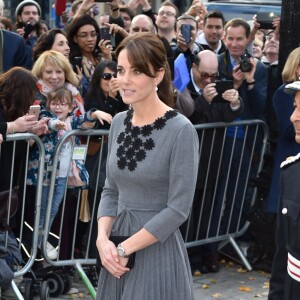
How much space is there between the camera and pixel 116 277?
4484 mm

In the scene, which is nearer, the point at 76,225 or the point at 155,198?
the point at 155,198

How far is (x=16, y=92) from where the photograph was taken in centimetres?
676

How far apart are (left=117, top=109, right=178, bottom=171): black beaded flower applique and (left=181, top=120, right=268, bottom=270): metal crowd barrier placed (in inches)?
136

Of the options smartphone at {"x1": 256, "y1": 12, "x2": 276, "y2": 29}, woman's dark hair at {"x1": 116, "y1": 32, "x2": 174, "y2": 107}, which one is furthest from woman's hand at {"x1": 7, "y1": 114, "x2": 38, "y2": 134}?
smartphone at {"x1": 256, "y1": 12, "x2": 276, "y2": 29}

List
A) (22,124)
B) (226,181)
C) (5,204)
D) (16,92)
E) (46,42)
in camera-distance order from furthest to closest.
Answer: (46,42) → (226,181) → (16,92) → (22,124) → (5,204)

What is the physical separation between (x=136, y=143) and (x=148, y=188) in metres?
0.23

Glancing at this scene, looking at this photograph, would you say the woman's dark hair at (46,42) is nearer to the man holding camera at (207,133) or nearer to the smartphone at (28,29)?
the man holding camera at (207,133)

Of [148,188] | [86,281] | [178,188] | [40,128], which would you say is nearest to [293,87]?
[178,188]

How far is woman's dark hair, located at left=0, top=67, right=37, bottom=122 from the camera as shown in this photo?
6750 mm

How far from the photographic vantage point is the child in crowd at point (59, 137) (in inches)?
278

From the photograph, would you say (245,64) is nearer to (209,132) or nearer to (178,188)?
(209,132)

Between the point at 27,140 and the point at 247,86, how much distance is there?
2.49 metres

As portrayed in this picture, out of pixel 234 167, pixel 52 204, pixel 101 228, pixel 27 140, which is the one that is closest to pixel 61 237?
pixel 52 204

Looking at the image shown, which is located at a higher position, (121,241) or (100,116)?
(100,116)
